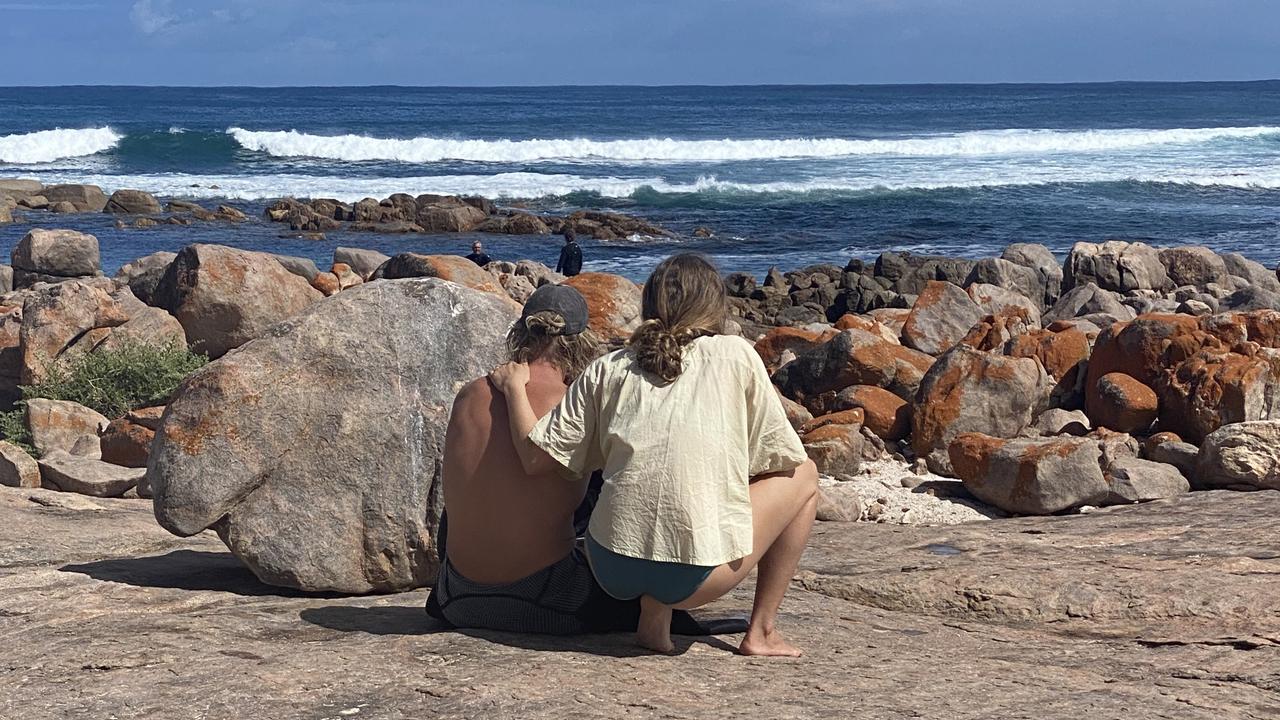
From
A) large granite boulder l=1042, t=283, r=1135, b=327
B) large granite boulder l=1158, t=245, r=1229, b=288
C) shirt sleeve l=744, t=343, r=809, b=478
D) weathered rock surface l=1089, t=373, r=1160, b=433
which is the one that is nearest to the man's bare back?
shirt sleeve l=744, t=343, r=809, b=478

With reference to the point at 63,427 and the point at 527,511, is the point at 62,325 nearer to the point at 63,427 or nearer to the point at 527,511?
the point at 63,427

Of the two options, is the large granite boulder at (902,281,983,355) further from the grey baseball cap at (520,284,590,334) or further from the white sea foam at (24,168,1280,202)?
the white sea foam at (24,168,1280,202)

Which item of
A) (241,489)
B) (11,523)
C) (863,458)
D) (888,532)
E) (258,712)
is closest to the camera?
(258,712)

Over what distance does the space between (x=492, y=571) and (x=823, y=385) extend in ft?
20.9

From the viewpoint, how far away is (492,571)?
425 centimetres

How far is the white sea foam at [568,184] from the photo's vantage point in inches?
1547

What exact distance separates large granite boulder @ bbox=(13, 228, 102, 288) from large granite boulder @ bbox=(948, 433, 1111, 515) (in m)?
16.1

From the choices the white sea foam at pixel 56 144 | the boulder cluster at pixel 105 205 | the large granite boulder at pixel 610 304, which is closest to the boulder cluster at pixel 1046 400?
the large granite boulder at pixel 610 304

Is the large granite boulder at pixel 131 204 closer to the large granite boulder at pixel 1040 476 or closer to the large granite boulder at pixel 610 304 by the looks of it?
the large granite boulder at pixel 610 304

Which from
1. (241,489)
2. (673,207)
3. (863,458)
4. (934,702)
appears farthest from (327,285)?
(673,207)

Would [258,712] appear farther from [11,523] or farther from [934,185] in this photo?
[934,185]

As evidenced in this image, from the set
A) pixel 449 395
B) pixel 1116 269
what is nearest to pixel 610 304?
pixel 449 395

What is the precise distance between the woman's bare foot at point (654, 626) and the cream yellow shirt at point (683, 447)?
22cm

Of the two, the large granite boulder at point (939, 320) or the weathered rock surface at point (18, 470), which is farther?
the large granite boulder at point (939, 320)
